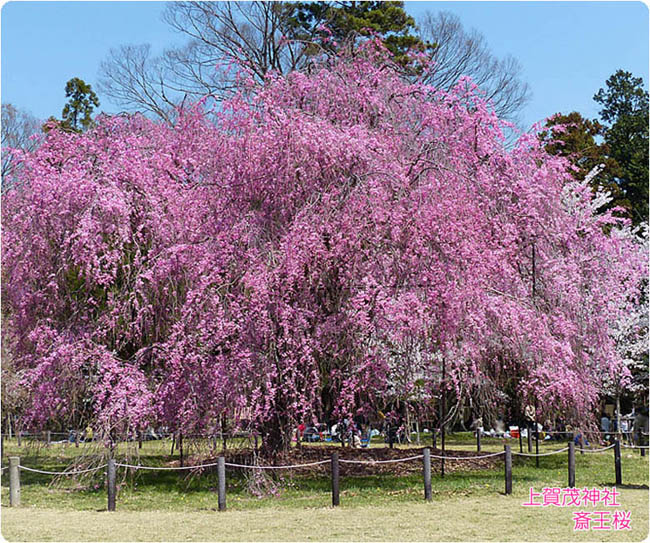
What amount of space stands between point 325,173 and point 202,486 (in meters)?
5.91

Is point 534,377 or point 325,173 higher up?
point 325,173

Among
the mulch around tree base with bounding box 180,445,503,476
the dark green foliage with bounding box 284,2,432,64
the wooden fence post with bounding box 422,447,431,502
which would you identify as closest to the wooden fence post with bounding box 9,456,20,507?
the mulch around tree base with bounding box 180,445,503,476

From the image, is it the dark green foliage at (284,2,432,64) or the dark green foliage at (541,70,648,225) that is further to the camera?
the dark green foliage at (541,70,648,225)

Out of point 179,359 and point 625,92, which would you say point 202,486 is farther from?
point 625,92

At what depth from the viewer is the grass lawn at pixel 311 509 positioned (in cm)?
1006

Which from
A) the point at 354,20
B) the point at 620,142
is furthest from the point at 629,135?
the point at 354,20

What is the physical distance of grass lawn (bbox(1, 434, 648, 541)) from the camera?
33.0 feet

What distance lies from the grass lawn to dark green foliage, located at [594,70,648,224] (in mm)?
22433

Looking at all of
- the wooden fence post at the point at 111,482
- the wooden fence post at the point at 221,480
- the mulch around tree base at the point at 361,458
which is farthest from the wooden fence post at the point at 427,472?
the wooden fence post at the point at 111,482

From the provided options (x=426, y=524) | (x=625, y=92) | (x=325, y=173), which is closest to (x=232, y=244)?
(x=325, y=173)

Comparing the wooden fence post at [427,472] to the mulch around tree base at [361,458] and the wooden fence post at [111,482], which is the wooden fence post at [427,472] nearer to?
the mulch around tree base at [361,458]

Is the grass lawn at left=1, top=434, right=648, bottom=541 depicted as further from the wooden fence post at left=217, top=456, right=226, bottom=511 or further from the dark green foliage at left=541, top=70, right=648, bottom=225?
the dark green foliage at left=541, top=70, right=648, bottom=225

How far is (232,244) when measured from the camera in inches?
538

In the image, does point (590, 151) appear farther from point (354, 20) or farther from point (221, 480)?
point (221, 480)
